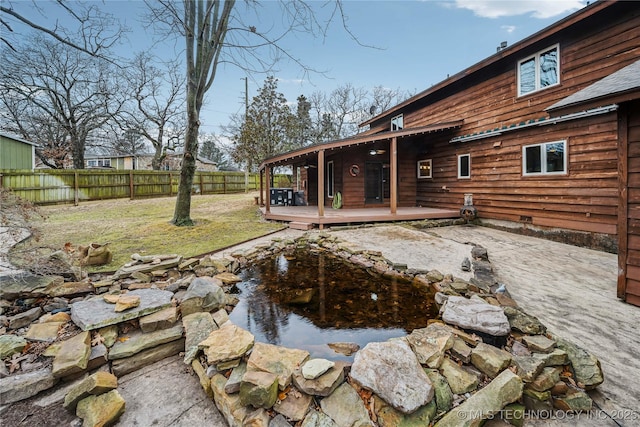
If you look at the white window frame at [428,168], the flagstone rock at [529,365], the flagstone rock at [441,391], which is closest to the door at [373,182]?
the white window frame at [428,168]

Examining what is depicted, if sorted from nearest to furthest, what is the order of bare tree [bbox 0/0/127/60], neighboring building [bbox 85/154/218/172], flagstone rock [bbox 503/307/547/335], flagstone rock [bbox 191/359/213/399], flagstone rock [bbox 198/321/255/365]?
flagstone rock [bbox 191/359/213/399] < flagstone rock [bbox 198/321/255/365] < flagstone rock [bbox 503/307/547/335] < bare tree [bbox 0/0/127/60] < neighboring building [bbox 85/154/218/172]

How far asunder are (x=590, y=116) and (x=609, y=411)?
6.76 metres

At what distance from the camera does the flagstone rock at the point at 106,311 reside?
7.98 ft

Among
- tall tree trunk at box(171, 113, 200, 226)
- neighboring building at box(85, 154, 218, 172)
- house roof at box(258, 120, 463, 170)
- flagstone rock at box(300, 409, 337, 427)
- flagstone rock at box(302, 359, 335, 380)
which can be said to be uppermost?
neighboring building at box(85, 154, 218, 172)

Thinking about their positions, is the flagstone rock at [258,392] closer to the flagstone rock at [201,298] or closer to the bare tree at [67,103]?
the flagstone rock at [201,298]

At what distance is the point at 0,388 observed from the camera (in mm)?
1801

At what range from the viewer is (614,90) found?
9.37ft

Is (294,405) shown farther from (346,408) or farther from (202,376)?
(202,376)

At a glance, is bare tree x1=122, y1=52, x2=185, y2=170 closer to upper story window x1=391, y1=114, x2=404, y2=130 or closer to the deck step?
upper story window x1=391, y1=114, x2=404, y2=130

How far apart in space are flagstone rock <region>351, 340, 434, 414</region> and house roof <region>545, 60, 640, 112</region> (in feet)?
11.2

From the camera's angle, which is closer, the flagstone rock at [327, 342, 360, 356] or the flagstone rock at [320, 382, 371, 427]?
the flagstone rock at [320, 382, 371, 427]

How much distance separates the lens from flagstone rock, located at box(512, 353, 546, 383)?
5.87ft

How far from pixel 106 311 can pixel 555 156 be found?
9.11 m

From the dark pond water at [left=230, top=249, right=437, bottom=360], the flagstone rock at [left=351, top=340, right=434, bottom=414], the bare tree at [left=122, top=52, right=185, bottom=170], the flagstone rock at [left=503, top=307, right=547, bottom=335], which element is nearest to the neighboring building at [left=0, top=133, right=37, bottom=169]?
the bare tree at [left=122, top=52, right=185, bottom=170]
